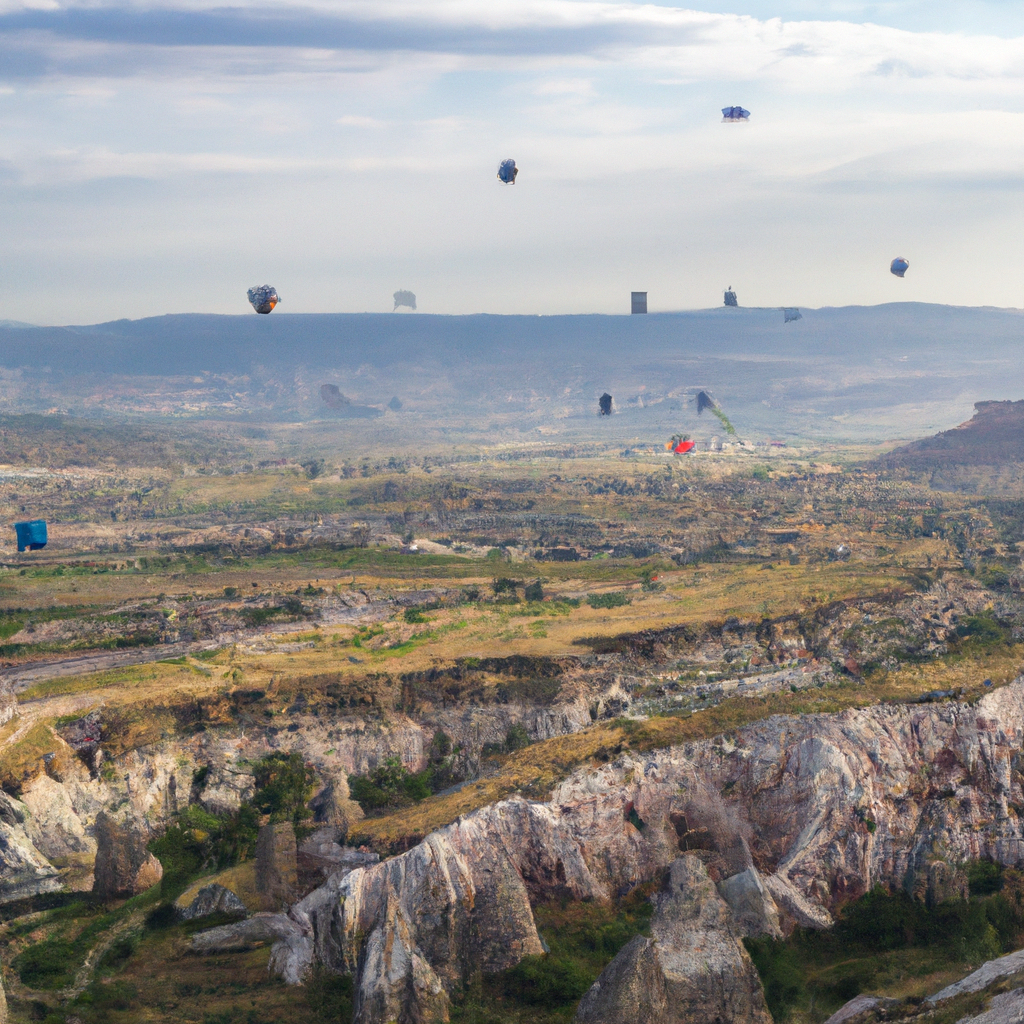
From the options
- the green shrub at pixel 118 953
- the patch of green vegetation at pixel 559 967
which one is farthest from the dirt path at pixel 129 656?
the patch of green vegetation at pixel 559 967

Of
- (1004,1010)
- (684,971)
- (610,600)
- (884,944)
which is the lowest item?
(884,944)

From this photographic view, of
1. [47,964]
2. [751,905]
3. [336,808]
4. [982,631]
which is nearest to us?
[47,964]

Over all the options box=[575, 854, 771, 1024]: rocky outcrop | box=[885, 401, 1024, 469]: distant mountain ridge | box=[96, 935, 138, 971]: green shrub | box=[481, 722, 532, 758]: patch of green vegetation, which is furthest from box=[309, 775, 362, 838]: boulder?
box=[885, 401, 1024, 469]: distant mountain ridge

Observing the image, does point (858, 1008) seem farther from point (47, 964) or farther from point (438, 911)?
point (47, 964)

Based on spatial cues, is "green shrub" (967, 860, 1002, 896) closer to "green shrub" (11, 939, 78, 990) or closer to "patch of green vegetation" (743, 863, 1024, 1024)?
"patch of green vegetation" (743, 863, 1024, 1024)

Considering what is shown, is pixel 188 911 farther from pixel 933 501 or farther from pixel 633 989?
pixel 933 501

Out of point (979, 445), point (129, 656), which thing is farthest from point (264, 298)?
point (979, 445)

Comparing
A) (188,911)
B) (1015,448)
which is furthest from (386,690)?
(1015,448)
